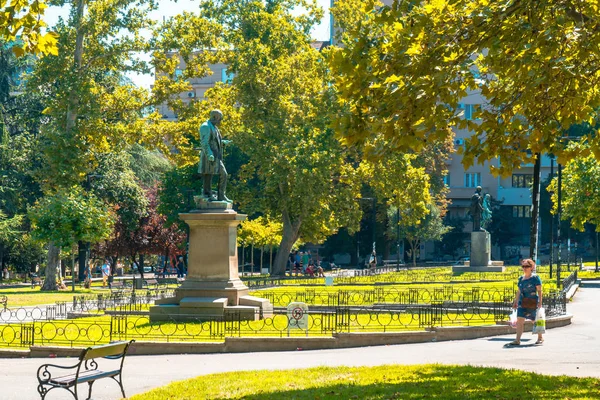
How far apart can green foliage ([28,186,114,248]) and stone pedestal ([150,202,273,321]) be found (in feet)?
69.6

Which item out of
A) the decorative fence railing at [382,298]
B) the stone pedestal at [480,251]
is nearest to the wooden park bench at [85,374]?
the decorative fence railing at [382,298]

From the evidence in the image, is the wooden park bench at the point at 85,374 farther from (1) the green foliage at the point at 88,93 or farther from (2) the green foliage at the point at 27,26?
(1) the green foliage at the point at 88,93

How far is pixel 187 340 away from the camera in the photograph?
1994 centimetres

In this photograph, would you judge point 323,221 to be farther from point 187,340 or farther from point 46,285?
point 187,340

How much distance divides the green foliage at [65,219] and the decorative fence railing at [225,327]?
64.5ft

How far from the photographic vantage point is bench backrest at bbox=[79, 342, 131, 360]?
12.5 meters

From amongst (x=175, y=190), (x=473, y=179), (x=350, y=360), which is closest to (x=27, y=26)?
(x=350, y=360)

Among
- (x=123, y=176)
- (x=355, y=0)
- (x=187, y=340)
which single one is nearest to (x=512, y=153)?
(x=187, y=340)

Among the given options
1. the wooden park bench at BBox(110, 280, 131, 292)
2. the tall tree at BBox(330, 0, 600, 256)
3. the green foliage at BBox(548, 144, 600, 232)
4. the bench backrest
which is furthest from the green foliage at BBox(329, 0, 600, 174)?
the green foliage at BBox(548, 144, 600, 232)

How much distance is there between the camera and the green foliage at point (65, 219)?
44.4 meters

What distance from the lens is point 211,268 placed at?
2444cm

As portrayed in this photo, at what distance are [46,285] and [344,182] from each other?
680 inches

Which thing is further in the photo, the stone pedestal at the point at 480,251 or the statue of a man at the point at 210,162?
the stone pedestal at the point at 480,251

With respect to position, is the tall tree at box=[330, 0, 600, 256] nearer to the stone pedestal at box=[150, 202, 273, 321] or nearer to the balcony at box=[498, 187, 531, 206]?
the stone pedestal at box=[150, 202, 273, 321]
